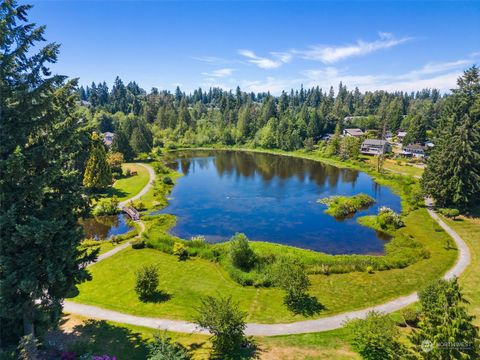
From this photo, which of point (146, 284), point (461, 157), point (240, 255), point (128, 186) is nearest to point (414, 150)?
point (461, 157)

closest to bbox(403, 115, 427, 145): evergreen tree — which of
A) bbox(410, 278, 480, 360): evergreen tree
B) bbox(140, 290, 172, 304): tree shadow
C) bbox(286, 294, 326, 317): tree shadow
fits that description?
bbox(286, 294, 326, 317): tree shadow

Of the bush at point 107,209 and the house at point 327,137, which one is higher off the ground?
the house at point 327,137

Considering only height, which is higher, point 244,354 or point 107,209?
point 244,354

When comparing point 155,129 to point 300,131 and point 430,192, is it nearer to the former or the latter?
point 300,131

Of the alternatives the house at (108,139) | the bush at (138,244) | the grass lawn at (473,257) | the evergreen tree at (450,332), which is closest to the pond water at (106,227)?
the bush at (138,244)

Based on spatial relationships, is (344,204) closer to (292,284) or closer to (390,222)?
(390,222)

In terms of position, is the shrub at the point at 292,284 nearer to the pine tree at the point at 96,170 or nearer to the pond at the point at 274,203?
the pond at the point at 274,203

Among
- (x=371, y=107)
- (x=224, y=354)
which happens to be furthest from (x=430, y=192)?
(x=371, y=107)
